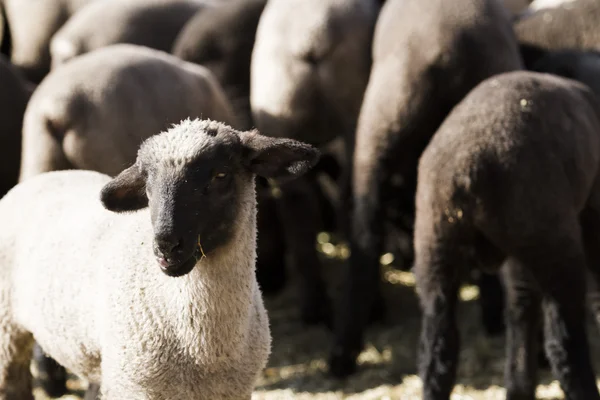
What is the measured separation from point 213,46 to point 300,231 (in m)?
1.33

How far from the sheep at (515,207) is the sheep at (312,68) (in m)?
1.44

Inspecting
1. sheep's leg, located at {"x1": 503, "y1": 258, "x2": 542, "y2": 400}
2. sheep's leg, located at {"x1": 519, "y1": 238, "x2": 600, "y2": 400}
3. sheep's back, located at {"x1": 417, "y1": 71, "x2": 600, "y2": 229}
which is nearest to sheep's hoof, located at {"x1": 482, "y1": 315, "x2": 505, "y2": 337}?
sheep's leg, located at {"x1": 503, "y1": 258, "x2": 542, "y2": 400}

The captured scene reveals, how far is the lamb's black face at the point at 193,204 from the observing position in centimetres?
293

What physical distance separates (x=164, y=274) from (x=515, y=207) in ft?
5.12

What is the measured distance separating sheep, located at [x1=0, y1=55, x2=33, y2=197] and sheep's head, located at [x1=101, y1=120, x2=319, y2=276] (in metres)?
2.55

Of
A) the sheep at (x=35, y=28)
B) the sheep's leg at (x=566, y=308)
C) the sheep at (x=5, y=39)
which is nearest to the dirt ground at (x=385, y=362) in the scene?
the sheep's leg at (x=566, y=308)

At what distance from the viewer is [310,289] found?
6.28m

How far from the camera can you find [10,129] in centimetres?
556

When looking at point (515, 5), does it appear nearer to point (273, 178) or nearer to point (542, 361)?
point (542, 361)

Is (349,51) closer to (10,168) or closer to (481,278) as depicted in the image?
(481,278)

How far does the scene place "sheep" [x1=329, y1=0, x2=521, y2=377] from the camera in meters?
4.84

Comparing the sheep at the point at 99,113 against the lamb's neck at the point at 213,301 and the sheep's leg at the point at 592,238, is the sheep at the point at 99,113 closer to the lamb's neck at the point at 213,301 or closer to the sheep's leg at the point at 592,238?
the lamb's neck at the point at 213,301

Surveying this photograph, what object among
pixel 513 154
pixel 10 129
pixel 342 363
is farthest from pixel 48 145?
pixel 513 154

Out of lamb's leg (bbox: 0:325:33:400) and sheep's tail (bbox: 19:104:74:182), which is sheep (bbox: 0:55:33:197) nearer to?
sheep's tail (bbox: 19:104:74:182)
